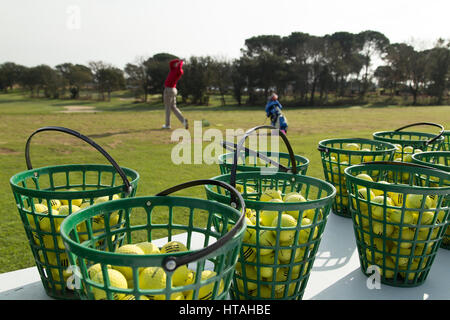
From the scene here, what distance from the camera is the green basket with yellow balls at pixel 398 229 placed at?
1663 millimetres

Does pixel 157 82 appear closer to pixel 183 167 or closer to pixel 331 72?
pixel 331 72

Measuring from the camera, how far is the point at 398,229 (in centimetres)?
174

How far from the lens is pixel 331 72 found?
147 feet

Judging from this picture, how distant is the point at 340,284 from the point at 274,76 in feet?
136

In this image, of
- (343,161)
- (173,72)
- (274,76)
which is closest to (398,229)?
(343,161)

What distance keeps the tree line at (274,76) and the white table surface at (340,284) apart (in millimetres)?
36291

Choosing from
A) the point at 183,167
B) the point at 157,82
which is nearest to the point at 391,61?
the point at 157,82

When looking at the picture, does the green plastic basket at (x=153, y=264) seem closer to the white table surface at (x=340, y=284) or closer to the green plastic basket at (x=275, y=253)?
the green plastic basket at (x=275, y=253)

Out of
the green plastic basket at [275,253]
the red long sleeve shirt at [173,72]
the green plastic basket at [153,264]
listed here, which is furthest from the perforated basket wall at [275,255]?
the red long sleeve shirt at [173,72]

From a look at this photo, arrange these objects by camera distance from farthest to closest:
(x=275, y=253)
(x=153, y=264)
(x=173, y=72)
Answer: (x=173, y=72)
(x=275, y=253)
(x=153, y=264)

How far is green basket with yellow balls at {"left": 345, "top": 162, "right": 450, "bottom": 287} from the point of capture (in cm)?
166

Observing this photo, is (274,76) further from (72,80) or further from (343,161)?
(343,161)

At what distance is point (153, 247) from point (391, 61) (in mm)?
54292

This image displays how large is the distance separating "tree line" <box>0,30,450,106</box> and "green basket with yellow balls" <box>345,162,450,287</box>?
120 ft
